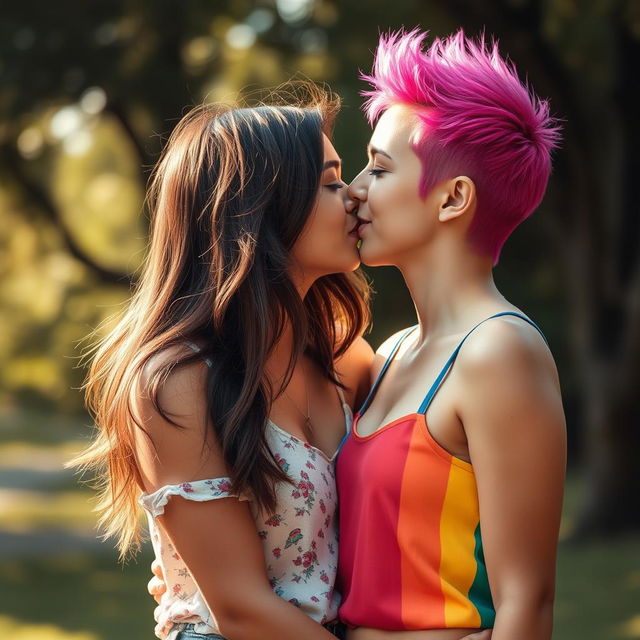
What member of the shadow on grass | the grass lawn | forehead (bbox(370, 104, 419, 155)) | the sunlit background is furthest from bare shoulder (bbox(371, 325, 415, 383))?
the shadow on grass

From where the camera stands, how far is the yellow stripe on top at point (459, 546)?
2.56 metres

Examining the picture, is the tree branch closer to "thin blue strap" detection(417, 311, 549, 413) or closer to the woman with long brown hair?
the woman with long brown hair

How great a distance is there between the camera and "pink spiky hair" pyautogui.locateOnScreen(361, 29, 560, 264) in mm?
2758

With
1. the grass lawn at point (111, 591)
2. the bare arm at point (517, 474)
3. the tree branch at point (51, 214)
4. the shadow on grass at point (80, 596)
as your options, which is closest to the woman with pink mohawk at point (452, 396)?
the bare arm at point (517, 474)

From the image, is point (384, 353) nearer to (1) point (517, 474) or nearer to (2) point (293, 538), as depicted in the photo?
(2) point (293, 538)

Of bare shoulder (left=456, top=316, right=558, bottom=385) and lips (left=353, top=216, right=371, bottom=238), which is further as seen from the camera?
lips (left=353, top=216, right=371, bottom=238)

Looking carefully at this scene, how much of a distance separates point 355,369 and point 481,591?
1.01 m

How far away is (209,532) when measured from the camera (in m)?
2.63

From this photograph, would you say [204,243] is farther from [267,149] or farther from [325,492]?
[325,492]

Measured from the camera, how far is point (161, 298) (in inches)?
113

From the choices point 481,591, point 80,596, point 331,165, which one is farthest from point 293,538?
point 80,596

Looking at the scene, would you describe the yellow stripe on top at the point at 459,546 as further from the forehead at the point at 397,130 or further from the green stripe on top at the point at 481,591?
the forehead at the point at 397,130

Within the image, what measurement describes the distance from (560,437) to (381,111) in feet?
3.58

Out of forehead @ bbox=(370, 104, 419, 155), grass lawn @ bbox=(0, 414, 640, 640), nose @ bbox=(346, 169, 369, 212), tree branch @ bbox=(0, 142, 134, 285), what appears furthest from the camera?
tree branch @ bbox=(0, 142, 134, 285)
